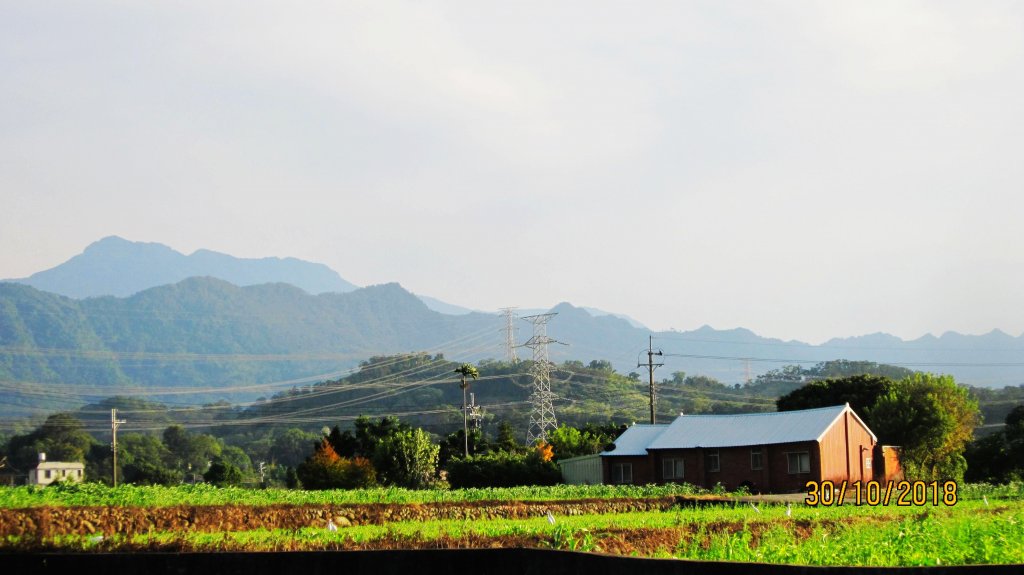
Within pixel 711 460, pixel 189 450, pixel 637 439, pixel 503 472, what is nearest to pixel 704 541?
pixel 711 460

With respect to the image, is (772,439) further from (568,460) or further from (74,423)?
(74,423)

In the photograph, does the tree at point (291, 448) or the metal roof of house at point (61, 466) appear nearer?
the metal roof of house at point (61, 466)

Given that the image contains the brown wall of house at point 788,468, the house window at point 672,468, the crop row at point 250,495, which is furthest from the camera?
the house window at point 672,468

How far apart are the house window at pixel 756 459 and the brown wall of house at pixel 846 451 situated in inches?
125

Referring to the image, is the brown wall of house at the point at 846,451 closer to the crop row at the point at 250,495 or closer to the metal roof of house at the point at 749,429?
the metal roof of house at the point at 749,429

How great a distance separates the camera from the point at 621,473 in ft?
180

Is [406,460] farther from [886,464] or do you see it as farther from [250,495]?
[250,495]

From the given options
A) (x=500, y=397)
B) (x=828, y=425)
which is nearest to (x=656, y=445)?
(x=828, y=425)

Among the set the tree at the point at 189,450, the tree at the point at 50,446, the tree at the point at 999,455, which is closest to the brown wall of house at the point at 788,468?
the tree at the point at 999,455

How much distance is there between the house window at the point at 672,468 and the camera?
5266 centimetres

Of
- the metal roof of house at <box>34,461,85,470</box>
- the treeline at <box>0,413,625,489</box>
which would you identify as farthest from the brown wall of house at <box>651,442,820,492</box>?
the metal roof of house at <box>34,461,85,470</box>

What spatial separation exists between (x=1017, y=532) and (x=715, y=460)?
36263mm

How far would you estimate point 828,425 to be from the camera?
47875 millimetres

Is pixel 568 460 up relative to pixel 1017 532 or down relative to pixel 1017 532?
down
